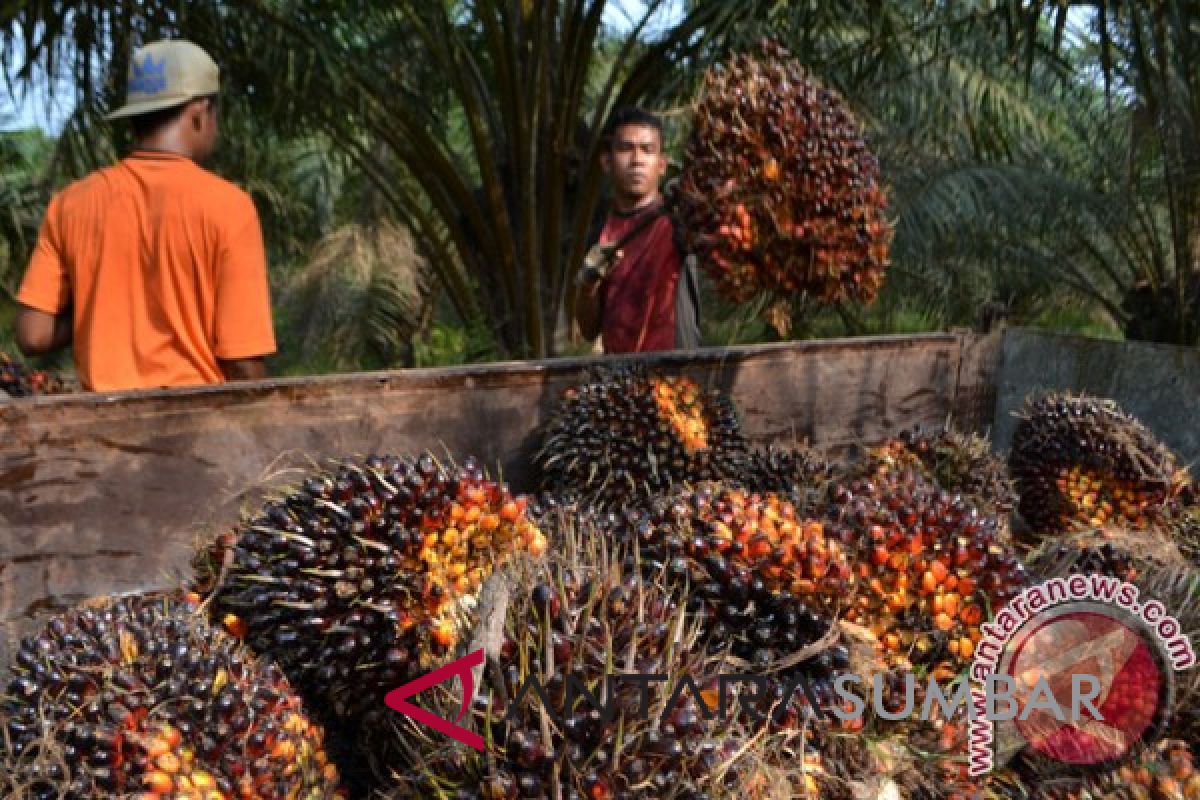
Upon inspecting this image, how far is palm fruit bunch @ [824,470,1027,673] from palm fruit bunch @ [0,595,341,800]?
80 centimetres

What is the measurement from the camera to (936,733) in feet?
4.47

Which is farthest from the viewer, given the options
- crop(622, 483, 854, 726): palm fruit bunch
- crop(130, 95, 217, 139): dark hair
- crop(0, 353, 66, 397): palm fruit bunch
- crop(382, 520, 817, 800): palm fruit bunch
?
crop(0, 353, 66, 397): palm fruit bunch

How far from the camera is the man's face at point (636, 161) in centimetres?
314

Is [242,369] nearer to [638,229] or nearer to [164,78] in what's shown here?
[164,78]

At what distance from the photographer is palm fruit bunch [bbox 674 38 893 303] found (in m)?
2.29

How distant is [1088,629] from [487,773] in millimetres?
926

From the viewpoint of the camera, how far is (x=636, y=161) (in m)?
3.13

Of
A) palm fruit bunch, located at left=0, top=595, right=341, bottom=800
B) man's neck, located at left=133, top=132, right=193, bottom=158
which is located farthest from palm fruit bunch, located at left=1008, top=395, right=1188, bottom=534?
man's neck, located at left=133, top=132, right=193, bottom=158

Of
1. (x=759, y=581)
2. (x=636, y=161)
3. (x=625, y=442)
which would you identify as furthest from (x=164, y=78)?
(x=759, y=581)

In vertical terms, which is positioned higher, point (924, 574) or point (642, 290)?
point (642, 290)

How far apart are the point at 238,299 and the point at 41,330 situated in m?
0.48

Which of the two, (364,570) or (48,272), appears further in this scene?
(48,272)

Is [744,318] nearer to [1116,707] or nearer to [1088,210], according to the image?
[1116,707]

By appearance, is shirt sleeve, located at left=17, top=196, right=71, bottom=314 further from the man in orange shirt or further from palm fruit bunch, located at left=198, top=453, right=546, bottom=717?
palm fruit bunch, located at left=198, top=453, right=546, bottom=717
